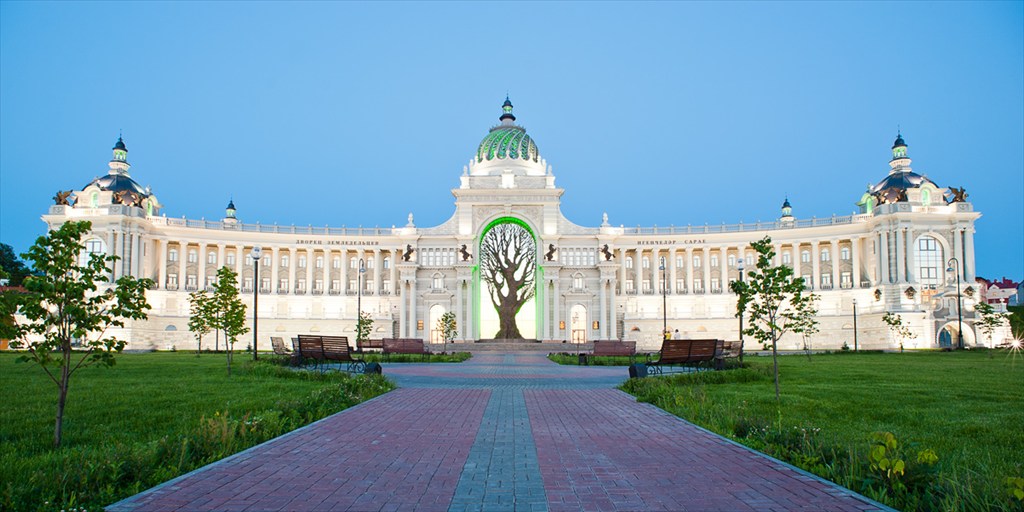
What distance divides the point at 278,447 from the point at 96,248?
7970 centimetres

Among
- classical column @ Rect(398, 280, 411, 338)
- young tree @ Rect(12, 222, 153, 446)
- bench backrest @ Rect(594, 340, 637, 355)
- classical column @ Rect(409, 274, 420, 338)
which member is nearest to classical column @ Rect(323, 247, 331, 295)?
classical column @ Rect(398, 280, 411, 338)

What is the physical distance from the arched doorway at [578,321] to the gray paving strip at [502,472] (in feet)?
225

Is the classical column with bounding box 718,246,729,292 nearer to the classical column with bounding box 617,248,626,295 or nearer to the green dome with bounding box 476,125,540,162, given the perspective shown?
the classical column with bounding box 617,248,626,295

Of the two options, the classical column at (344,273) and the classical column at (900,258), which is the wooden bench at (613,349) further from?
the classical column at (344,273)

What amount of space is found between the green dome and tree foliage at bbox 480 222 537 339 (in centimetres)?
1153

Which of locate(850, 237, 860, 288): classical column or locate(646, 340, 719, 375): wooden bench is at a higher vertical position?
locate(850, 237, 860, 288): classical column

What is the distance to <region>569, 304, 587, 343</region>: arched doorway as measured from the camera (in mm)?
81188

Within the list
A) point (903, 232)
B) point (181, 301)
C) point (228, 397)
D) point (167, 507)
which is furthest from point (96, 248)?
Result: point (903, 232)

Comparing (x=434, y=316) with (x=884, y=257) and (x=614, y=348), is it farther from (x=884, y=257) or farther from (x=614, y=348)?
(x=884, y=257)

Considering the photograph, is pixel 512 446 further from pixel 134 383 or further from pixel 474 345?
pixel 474 345

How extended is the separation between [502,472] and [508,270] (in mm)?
72092

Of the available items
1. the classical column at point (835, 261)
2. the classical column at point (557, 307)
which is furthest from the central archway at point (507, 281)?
the classical column at point (835, 261)

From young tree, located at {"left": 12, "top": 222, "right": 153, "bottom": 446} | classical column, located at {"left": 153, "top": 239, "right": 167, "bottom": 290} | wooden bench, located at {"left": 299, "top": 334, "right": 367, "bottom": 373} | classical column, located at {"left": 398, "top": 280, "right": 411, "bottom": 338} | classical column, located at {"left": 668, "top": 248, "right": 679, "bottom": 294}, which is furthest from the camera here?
classical column, located at {"left": 668, "top": 248, "right": 679, "bottom": 294}

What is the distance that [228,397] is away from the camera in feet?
52.4
